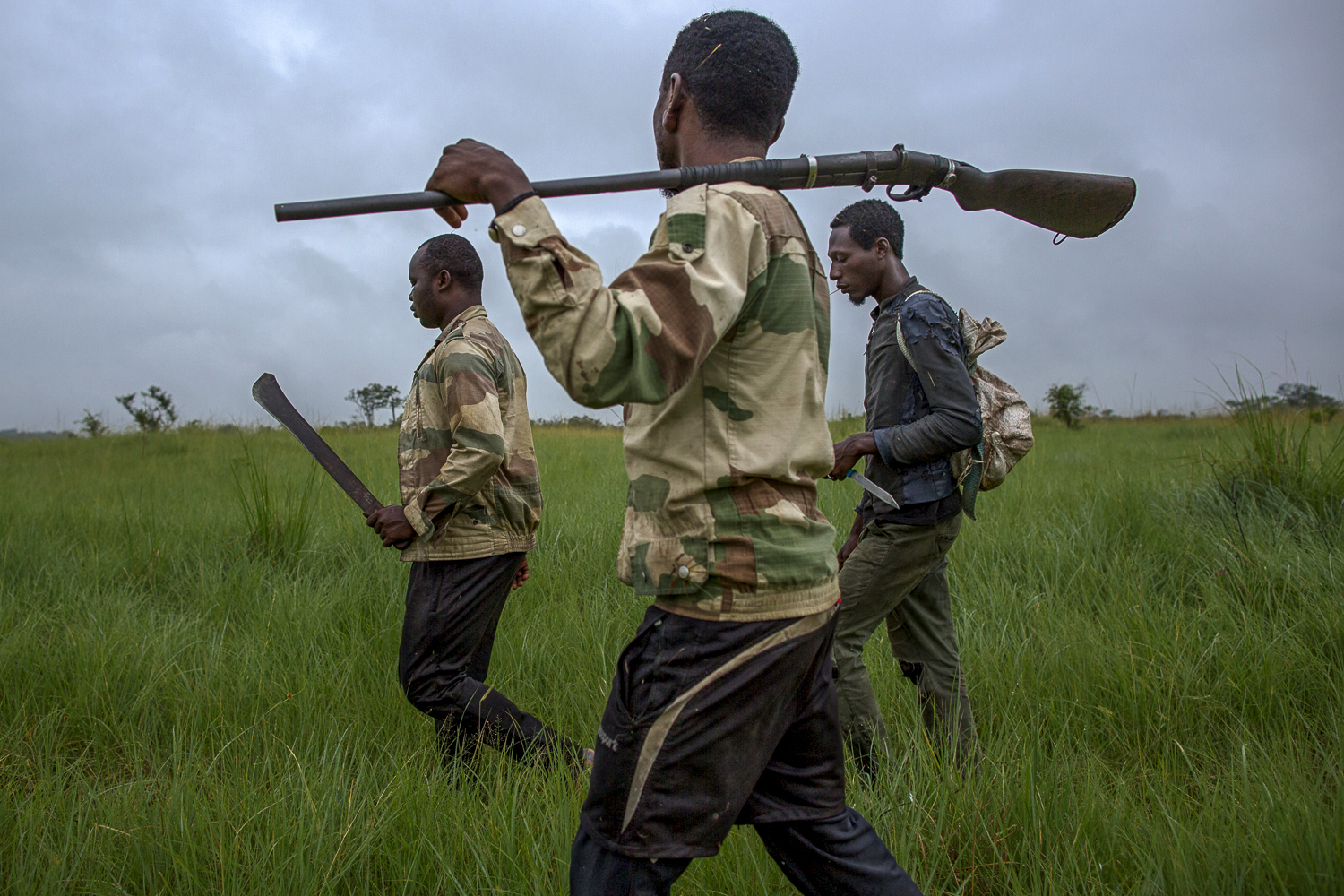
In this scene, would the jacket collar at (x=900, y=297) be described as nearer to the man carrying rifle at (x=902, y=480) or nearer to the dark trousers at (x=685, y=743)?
the man carrying rifle at (x=902, y=480)

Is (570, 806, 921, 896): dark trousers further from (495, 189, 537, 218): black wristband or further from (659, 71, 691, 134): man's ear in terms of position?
(659, 71, 691, 134): man's ear

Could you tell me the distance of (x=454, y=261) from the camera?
307 centimetres

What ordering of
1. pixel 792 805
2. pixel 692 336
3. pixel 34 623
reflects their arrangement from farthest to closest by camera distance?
pixel 34 623 → pixel 792 805 → pixel 692 336

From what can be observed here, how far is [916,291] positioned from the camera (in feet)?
9.07

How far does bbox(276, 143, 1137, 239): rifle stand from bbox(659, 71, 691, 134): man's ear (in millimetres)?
84

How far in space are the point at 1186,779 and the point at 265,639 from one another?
11.8 feet

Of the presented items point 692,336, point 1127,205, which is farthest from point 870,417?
point 692,336

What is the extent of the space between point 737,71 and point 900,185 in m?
0.84

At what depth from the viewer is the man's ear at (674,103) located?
153 cm

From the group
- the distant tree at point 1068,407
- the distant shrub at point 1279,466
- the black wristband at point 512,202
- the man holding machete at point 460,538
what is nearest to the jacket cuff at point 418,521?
the man holding machete at point 460,538

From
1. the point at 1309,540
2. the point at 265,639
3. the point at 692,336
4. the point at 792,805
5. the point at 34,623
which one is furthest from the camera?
the point at 1309,540

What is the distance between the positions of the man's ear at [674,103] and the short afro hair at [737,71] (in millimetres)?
11

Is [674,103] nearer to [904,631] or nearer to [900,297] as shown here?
[900,297]

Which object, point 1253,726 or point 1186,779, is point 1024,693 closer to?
point 1186,779
